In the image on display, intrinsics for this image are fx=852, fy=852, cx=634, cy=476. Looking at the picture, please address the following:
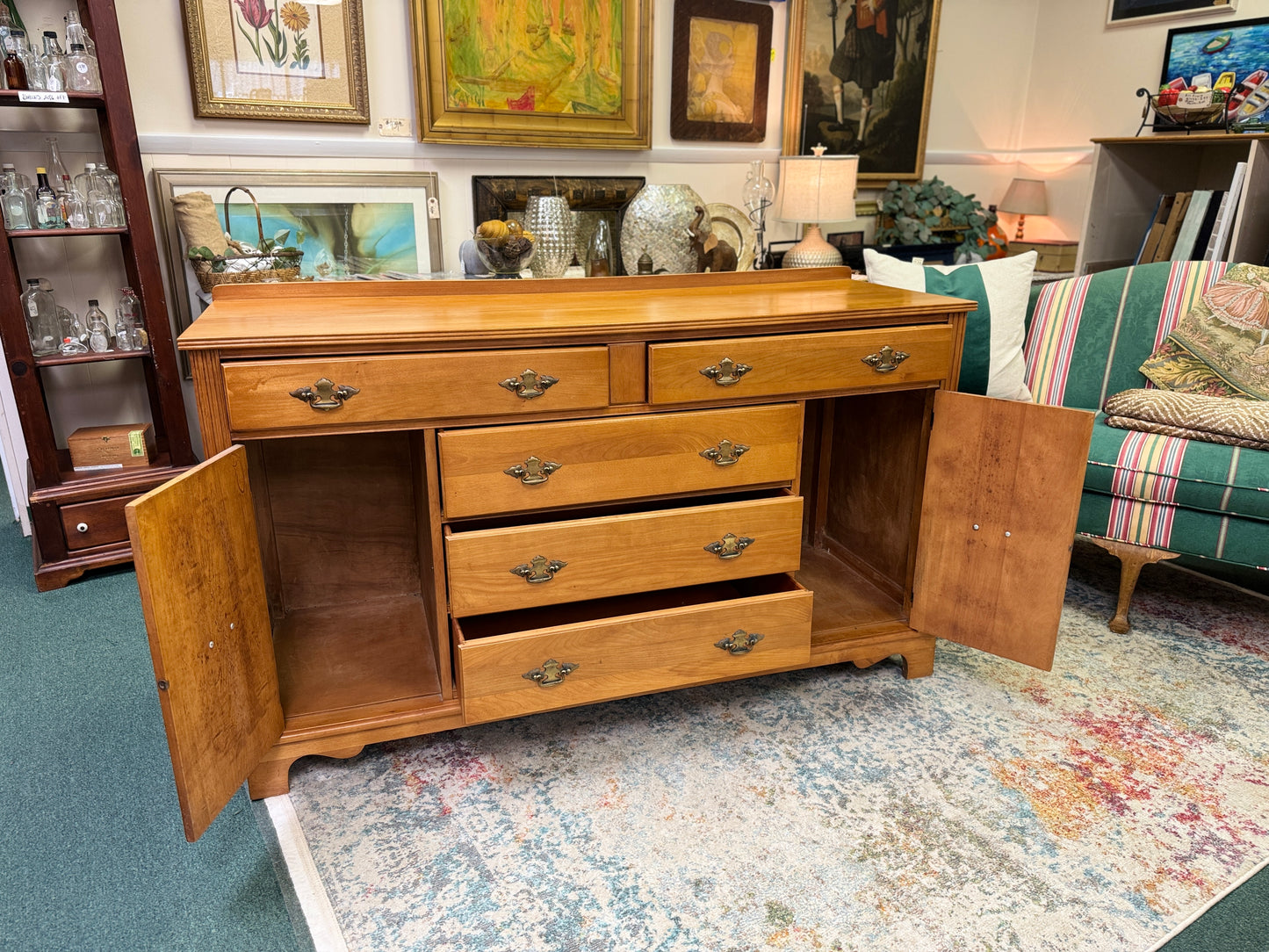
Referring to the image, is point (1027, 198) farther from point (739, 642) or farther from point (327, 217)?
point (739, 642)

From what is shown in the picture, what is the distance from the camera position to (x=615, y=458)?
1649 millimetres

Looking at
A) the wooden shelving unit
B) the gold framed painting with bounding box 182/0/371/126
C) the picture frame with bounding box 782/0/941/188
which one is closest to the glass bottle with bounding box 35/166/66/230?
the wooden shelving unit

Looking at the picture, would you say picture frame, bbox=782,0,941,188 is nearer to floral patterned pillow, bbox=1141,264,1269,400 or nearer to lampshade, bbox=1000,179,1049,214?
lampshade, bbox=1000,179,1049,214

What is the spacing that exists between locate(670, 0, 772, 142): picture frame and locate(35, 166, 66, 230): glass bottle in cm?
222

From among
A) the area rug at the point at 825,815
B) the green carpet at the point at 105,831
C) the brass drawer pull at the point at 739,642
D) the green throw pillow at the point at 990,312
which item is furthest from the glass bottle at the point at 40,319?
the green throw pillow at the point at 990,312

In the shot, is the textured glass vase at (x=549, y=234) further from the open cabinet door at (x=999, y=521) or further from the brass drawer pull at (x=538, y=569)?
the open cabinet door at (x=999, y=521)

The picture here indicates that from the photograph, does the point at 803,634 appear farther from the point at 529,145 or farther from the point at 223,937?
the point at 529,145

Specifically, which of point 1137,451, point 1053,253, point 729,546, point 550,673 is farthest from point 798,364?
point 1053,253

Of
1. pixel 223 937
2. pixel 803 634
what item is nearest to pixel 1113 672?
pixel 803 634

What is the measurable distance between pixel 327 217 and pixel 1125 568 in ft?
9.20

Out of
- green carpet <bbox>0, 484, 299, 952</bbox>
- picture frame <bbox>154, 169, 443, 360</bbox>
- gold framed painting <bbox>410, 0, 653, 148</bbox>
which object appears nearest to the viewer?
green carpet <bbox>0, 484, 299, 952</bbox>

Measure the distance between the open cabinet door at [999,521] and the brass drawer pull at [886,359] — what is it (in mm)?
143

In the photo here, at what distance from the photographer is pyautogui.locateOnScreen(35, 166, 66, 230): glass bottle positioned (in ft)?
8.18

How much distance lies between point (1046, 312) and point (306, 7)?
2.64 meters
